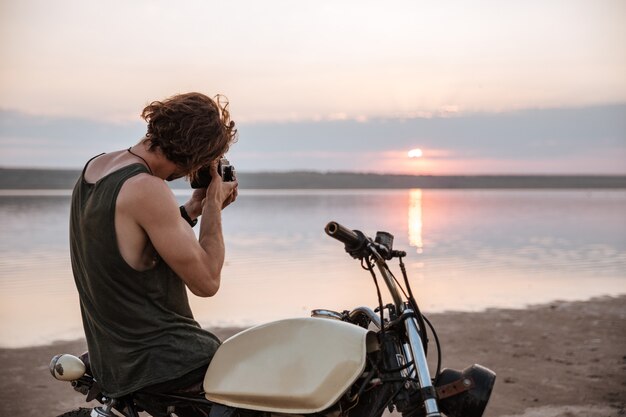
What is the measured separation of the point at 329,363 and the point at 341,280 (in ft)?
38.7

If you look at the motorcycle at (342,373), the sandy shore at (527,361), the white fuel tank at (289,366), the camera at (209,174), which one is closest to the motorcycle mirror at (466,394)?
the motorcycle at (342,373)

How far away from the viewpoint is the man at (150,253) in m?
2.81

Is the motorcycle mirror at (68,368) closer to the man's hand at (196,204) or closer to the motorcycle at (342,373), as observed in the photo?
the motorcycle at (342,373)

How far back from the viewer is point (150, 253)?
289 centimetres

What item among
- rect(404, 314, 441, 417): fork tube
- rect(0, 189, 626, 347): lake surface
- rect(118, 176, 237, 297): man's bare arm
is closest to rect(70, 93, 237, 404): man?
rect(118, 176, 237, 297): man's bare arm

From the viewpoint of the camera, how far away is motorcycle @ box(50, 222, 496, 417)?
278 cm

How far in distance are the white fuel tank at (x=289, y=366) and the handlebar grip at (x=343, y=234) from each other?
1.08 feet

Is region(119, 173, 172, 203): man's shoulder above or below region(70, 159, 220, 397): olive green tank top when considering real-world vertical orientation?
above

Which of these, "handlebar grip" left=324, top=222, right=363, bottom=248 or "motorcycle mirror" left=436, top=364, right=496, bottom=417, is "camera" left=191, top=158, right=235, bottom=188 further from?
"motorcycle mirror" left=436, top=364, right=496, bottom=417

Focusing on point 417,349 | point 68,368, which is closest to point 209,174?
point 68,368

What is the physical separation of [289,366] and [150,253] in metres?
0.63

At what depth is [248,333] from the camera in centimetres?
303

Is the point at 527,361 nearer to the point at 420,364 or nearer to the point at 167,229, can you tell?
the point at 420,364

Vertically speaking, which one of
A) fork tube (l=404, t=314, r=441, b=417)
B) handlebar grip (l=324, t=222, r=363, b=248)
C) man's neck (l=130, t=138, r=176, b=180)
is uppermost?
man's neck (l=130, t=138, r=176, b=180)
